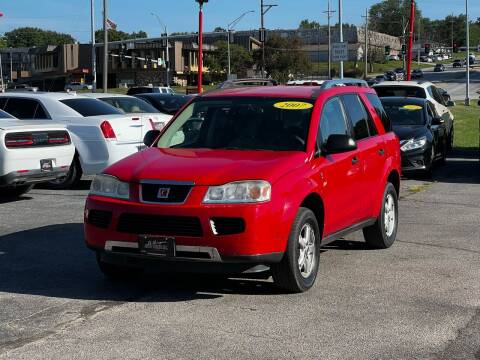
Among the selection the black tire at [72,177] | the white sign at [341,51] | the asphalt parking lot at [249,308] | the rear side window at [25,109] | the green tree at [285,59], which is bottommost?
the asphalt parking lot at [249,308]

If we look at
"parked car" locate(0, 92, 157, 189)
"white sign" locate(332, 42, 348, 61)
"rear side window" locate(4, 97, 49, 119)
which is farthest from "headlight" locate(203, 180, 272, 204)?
"white sign" locate(332, 42, 348, 61)

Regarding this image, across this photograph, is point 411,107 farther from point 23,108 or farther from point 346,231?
point 346,231

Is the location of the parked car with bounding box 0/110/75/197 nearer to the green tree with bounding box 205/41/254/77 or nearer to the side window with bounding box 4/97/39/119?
the side window with bounding box 4/97/39/119

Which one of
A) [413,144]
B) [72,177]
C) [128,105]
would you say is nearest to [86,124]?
[72,177]

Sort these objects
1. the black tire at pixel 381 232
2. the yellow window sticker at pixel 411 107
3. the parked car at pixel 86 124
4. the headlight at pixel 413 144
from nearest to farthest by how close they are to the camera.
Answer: the black tire at pixel 381 232 < the parked car at pixel 86 124 < the headlight at pixel 413 144 < the yellow window sticker at pixel 411 107

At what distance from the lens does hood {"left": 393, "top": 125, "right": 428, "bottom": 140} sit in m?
15.2

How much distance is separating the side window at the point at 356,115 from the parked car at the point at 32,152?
5569 mm

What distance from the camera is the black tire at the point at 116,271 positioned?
6.69 meters

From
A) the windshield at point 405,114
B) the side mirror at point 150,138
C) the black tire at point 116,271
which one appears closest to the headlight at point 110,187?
the black tire at point 116,271

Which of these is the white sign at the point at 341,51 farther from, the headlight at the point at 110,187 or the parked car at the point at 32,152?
the headlight at the point at 110,187

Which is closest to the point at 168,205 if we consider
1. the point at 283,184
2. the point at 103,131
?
the point at 283,184

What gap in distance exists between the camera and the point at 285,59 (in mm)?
93438

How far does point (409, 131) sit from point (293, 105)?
8933 millimetres

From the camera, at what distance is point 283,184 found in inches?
237
